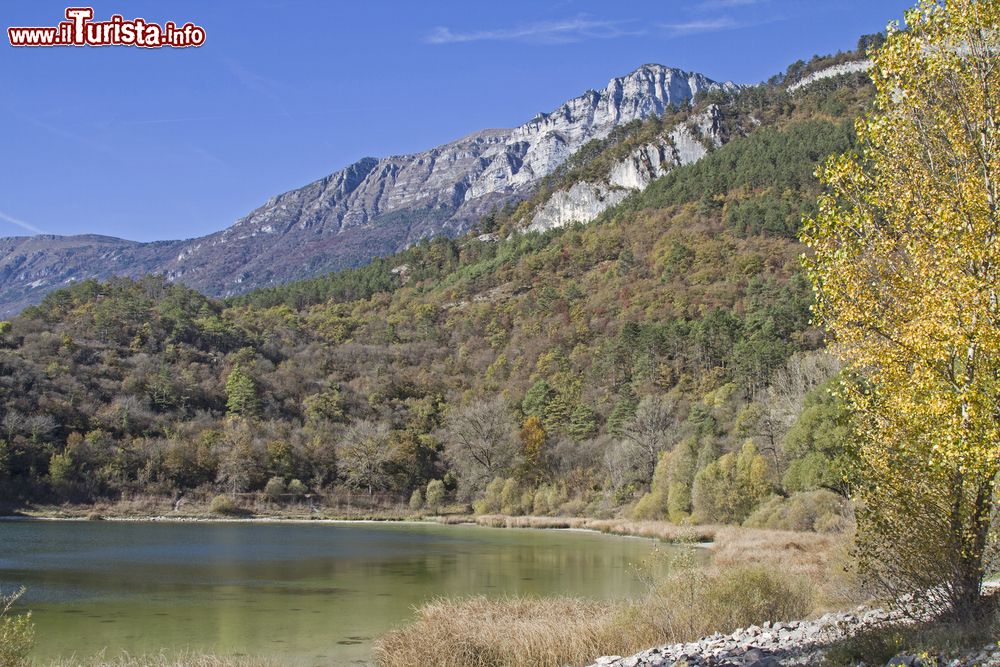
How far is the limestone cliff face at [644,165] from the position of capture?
164 metres

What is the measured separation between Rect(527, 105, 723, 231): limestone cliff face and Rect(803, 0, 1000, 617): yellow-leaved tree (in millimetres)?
152571

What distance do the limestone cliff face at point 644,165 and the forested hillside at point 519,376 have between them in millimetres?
10409

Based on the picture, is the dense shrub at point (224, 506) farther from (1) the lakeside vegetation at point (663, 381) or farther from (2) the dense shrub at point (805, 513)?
(2) the dense shrub at point (805, 513)

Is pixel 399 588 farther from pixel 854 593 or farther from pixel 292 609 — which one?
pixel 854 593

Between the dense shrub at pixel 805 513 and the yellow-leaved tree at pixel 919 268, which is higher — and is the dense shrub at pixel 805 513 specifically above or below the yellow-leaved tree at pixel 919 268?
below

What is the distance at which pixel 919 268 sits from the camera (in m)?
11.8

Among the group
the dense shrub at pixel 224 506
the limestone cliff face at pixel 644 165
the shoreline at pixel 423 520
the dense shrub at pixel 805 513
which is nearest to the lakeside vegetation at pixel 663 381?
the dense shrub at pixel 805 513

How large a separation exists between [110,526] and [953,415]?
65509 mm

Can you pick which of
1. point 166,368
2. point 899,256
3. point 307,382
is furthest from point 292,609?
point 307,382

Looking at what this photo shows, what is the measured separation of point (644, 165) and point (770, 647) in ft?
521

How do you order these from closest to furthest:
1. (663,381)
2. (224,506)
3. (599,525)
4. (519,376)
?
(599,525), (224,506), (663,381), (519,376)

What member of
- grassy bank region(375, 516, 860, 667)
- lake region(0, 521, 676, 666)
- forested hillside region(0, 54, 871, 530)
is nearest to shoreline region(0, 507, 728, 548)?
forested hillside region(0, 54, 871, 530)

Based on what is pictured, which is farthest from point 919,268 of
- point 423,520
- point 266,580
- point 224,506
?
point 224,506

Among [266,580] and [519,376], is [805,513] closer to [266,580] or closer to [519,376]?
[266,580]
